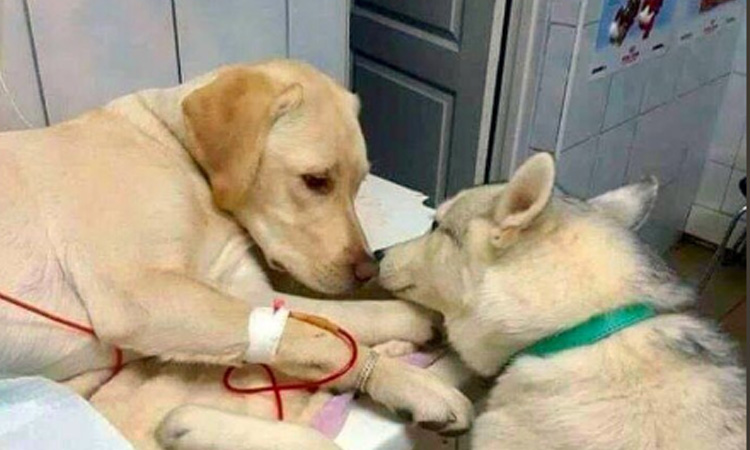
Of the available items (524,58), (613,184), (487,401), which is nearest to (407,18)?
(524,58)

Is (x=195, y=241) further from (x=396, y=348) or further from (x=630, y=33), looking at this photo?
(x=630, y=33)

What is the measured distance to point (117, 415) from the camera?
3.59 ft

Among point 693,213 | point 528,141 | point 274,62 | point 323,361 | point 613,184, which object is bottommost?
point 693,213

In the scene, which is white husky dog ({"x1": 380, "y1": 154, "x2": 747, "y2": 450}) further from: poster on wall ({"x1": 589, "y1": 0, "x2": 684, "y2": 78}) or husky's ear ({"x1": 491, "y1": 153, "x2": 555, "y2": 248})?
poster on wall ({"x1": 589, "y1": 0, "x2": 684, "y2": 78})

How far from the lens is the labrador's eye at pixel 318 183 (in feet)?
A: 4.05

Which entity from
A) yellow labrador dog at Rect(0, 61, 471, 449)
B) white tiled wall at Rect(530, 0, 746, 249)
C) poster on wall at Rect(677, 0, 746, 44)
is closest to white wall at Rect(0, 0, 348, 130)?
yellow labrador dog at Rect(0, 61, 471, 449)

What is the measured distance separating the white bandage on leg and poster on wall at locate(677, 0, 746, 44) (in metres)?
1.85

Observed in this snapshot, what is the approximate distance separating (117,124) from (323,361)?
1.61ft

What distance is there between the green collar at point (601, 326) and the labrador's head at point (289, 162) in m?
0.33

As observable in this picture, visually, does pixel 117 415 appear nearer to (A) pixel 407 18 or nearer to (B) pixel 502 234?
(B) pixel 502 234

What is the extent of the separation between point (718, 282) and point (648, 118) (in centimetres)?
64

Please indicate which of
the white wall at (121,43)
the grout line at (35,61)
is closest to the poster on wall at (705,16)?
the white wall at (121,43)

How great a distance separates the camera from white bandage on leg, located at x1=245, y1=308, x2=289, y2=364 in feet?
3.60

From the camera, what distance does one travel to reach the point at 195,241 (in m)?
1.20
